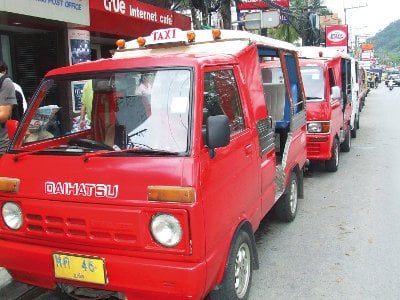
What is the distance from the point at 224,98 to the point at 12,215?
1.76 m

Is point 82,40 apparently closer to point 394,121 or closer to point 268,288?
point 268,288

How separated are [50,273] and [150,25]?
916 cm

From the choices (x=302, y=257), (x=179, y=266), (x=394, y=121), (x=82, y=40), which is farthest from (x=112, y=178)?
(x=394, y=121)

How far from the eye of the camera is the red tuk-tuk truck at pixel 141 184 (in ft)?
8.86

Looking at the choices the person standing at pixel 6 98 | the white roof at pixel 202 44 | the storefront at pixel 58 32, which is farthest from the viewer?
the storefront at pixel 58 32

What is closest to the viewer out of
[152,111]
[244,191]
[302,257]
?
[152,111]

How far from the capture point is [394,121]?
16609mm

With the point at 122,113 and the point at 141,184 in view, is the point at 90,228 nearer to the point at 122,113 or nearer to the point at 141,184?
the point at 141,184

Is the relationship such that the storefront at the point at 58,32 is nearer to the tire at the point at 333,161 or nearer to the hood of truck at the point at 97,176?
the tire at the point at 333,161

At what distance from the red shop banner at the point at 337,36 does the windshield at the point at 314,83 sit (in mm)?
26082

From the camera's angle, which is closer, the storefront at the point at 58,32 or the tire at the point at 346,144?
the storefront at the point at 58,32

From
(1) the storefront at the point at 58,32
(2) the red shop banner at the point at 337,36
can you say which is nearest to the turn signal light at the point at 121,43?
(1) the storefront at the point at 58,32

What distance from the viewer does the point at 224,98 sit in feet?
11.7

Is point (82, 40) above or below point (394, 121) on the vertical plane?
above
